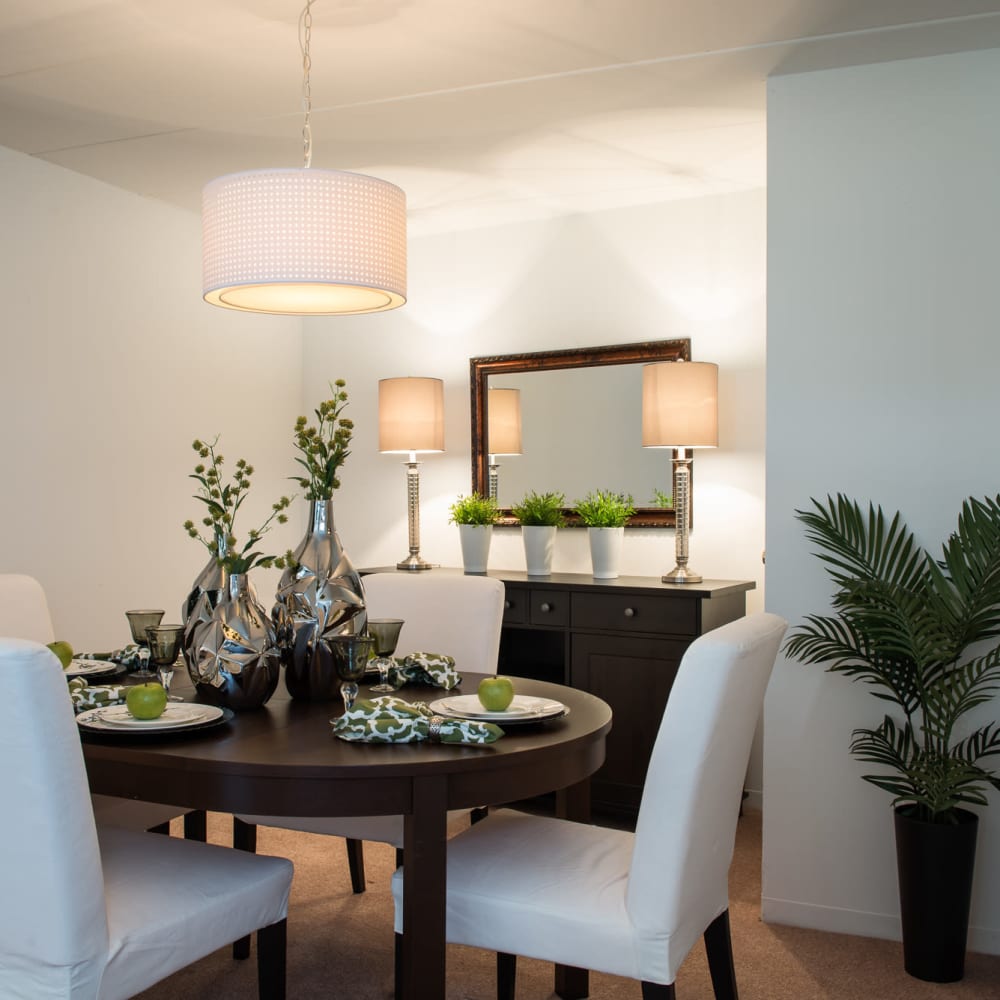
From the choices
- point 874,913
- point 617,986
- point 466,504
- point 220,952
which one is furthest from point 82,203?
point 874,913

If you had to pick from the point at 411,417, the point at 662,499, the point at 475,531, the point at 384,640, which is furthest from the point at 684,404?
the point at 384,640

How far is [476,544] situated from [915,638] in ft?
6.24

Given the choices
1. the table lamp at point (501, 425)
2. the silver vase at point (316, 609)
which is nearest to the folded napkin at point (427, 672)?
the silver vase at point (316, 609)

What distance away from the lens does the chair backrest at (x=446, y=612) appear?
118 inches

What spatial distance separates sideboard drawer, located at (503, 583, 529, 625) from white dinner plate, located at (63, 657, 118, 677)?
1.64 m

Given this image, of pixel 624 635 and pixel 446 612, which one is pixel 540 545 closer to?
pixel 624 635

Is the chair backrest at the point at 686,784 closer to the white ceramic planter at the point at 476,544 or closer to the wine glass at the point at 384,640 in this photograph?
the wine glass at the point at 384,640

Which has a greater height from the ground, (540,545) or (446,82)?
(446,82)

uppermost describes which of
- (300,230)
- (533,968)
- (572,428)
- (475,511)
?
(300,230)

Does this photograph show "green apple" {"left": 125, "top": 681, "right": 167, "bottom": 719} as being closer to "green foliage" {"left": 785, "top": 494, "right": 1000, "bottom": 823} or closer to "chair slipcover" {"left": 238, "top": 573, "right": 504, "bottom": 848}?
"chair slipcover" {"left": 238, "top": 573, "right": 504, "bottom": 848}

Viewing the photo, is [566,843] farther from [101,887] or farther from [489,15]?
[489,15]

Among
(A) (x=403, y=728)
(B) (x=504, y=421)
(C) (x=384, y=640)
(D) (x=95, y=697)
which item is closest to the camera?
(A) (x=403, y=728)

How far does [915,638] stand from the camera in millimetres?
2637

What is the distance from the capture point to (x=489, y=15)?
103 inches
